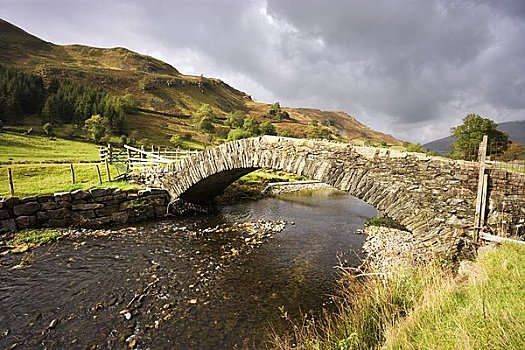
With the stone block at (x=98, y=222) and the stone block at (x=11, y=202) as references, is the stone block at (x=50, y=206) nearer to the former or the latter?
the stone block at (x=11, y=202)

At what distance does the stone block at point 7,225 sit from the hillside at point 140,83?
40.3m

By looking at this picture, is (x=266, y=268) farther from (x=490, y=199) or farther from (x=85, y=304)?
(x=490, y=199)

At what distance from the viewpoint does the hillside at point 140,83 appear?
2699 inches

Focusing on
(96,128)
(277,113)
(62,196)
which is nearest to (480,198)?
(62,196)

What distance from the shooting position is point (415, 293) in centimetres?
479

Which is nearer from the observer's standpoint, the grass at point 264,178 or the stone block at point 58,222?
the stone block at point 58,222

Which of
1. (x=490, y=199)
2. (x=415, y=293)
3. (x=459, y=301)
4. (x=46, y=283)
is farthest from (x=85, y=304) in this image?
(x=490, y=199)

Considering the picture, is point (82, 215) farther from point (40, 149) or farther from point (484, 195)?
point (40, 149)

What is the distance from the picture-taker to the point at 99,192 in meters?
13.3

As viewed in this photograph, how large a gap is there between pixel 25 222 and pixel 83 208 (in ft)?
6.82

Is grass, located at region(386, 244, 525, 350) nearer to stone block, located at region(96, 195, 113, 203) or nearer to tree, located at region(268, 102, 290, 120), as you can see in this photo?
stone block, located at region(96, 195, 113, 203)

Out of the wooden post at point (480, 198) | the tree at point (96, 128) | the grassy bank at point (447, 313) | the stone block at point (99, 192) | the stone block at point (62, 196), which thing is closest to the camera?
the grassy bank at point (447, 313)

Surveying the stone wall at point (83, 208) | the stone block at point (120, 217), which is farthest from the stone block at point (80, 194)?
the stone block at point (120, 217)

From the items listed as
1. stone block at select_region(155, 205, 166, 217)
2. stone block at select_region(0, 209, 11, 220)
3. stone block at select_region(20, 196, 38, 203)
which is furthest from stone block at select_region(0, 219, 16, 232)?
stone block at select_region(155, 205, 166, 217)
